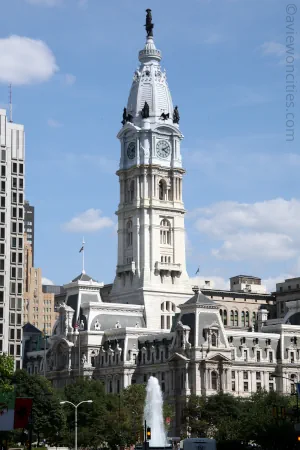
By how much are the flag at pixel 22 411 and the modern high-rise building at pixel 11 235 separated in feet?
161

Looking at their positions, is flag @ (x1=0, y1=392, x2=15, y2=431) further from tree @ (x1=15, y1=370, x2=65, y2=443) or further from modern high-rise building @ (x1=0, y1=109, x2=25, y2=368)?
tree @ (x1=15, y1=370, x2=65, y2=443)

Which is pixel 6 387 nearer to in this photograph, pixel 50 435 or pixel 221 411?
pixel 50 435

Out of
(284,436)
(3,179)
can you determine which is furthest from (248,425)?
(3,179)

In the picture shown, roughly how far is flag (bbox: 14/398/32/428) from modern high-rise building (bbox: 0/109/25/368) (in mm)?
49221

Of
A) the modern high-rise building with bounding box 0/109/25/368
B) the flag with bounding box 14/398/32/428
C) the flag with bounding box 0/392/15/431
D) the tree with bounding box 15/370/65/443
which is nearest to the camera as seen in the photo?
the flag with bounding box 14/398/32/428

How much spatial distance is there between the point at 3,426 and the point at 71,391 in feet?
262

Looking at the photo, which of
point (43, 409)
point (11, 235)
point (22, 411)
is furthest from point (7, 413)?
point (11, 235)

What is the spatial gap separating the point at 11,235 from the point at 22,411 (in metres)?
60.8

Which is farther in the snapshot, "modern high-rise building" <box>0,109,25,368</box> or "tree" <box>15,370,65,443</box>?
"tree" <box>15,370,65,443</box>

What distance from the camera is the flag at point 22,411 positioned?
11050 cm

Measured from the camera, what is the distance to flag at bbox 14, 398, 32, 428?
363ft

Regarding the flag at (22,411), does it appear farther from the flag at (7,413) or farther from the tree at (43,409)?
the tree at (43,409)

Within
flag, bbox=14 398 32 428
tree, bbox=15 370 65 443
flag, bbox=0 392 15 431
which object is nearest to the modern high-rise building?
tree, bbox=15 370 65 443

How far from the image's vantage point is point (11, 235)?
16850cm
